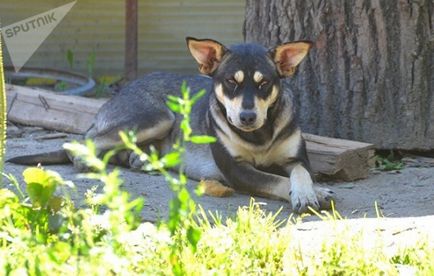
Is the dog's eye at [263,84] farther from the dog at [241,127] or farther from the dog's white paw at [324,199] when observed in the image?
the dog's white paw at [324,199]

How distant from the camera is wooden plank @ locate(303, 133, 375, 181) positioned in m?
6.14

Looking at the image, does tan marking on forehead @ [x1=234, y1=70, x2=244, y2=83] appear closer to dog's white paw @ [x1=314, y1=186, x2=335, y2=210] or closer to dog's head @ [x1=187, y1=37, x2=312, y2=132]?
dog's head @ [x1=187, y1=37, x2=312, y2=132]

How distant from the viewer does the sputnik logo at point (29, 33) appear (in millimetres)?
9625

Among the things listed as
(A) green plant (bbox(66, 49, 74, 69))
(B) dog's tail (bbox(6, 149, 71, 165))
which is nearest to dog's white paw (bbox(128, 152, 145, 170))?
(B) dog's tail (bbox(6, 149, 71, 165))

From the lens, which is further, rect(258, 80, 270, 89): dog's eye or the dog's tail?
the dog's tail

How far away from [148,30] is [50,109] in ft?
7.12

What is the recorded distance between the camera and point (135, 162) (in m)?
6.66

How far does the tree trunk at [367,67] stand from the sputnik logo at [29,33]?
349 centimetres

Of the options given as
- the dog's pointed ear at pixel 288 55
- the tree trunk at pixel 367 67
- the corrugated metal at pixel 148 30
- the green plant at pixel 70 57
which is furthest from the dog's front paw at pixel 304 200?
the green plant at pixel 70 57

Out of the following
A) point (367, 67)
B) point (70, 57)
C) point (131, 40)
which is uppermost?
point (367, 67)

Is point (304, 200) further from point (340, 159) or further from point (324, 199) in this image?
point (340, 159)

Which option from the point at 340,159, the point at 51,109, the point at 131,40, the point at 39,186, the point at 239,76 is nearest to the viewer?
the point at 39,186

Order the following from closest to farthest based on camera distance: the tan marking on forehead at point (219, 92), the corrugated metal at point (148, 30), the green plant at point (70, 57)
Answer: the tan marking on forehead at point (219, 92) → the green plant at point (70, 57) → the corrugated metal at point (148, 30)

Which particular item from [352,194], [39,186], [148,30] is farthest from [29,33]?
[39,186]
